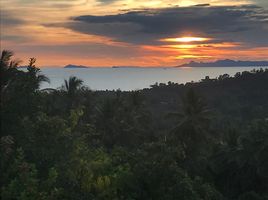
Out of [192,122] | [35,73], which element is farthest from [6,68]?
[192,122]

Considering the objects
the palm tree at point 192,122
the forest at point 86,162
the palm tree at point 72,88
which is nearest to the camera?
the forest at point 86,162

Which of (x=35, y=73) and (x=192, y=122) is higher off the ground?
(x=35, y=73)

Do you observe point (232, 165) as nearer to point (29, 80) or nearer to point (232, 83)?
point (29, 80)

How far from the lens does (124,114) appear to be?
4081cm

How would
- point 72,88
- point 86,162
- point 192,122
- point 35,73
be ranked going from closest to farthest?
1. point 86,162
2. point 35,73
3. point 192,122
4. point 72,88

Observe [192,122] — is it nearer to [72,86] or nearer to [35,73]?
[72,86]

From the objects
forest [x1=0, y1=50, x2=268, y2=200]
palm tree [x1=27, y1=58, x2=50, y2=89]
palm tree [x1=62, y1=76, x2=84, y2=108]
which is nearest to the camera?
forest [x1=0, y1=50, x2=268, y2=200]

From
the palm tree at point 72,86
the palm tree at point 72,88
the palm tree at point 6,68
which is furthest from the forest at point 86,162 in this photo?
the palm tree at point 72,86

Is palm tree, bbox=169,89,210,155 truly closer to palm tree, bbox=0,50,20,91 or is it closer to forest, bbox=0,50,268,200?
forest, bbox=0,50,268,200

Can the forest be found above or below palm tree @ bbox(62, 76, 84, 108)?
below

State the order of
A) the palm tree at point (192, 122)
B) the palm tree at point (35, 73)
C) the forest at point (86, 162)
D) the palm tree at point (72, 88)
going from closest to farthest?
the forest at point (86, 162), the palm tree at point (35, 73), the palm tree at point (192, 122), the palm tree at point (72, 88)

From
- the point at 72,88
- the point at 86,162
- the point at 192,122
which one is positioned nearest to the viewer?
the point at 86,162

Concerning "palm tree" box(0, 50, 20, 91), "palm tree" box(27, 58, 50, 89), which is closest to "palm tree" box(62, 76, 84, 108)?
"palm tree" box(27, 58, 50, 89)

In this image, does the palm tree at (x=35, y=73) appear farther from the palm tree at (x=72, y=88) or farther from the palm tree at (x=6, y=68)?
the palm tree at (x=72, y=88)
